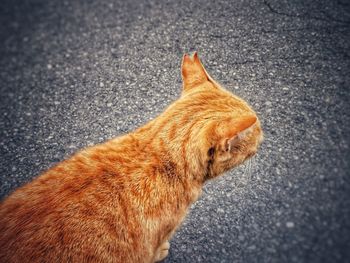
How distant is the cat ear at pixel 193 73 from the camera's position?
200cm

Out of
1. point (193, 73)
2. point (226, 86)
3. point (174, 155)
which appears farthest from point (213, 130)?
point (226, 86)

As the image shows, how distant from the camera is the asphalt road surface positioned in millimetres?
2209

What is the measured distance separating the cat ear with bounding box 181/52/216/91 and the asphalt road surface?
3.22 feet

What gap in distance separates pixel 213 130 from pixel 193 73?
2.00ft

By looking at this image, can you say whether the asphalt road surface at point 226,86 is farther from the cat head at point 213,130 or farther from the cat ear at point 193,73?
the cat ear at point 193,73

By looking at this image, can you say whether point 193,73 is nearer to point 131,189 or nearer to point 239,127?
point 239,127

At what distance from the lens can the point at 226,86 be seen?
2.98 metres

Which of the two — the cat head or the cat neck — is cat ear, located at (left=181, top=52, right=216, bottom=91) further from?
the cat neck

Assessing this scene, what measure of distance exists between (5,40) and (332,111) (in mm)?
4433

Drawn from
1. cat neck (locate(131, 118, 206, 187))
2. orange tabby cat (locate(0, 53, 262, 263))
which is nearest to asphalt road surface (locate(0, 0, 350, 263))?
orange tabby cat (locate(0, 53, 262, 263))

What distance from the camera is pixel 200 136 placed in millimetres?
1632

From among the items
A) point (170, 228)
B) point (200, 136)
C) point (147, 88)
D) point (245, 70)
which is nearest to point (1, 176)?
point (147, 88)

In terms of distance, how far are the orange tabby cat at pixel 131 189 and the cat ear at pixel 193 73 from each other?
5.4 inches

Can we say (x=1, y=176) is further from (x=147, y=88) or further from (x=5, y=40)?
(x=5, y=40)
